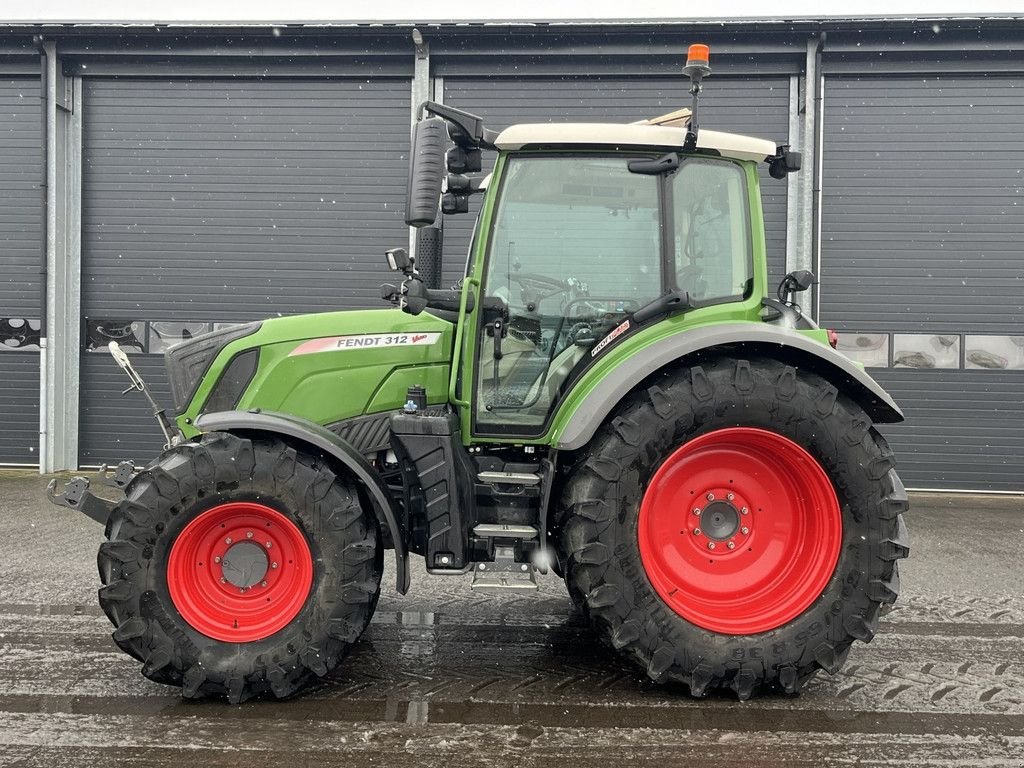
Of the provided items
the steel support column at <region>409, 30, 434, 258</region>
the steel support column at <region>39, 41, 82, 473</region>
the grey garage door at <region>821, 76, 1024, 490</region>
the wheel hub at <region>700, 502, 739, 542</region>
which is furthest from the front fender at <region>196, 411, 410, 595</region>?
the steel support column at <region>39, 41, 82, 473</region>

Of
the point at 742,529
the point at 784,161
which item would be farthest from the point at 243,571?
the point at 784,161

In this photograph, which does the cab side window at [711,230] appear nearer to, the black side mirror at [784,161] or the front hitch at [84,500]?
the black side mirror at [784,161]

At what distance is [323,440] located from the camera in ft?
10.8

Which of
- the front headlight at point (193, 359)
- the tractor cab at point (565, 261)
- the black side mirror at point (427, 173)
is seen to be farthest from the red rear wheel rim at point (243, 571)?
the black side mirror at point (427, 173)

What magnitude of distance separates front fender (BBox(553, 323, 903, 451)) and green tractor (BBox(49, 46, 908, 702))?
0.01m

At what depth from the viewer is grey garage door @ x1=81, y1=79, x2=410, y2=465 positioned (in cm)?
966

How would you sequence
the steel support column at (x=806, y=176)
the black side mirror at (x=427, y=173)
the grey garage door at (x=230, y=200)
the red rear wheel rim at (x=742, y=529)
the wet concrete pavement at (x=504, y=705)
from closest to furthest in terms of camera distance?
the wet concrete pavement at (x=504, y=705), the black side mirror at (x=427, y=173), the red rear wheel rim at (x=742, y=529), the steel support column at (x=806, y=176), the grey garage door at (x=230, y=200)

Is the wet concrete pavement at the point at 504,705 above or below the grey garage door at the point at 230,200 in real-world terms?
below

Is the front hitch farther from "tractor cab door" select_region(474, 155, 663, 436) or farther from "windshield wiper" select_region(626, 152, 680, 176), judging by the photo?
"windshield wiper" select_region(626, 152, 680, 176)

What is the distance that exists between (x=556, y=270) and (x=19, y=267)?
28.0 ft

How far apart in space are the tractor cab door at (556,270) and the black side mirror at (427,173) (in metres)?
0.52

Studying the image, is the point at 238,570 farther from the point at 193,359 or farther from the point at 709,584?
the point at 709,584

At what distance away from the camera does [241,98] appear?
380 inches

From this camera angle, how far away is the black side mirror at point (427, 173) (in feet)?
10.2
